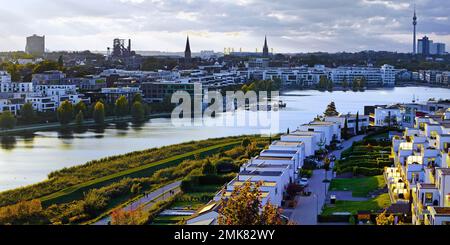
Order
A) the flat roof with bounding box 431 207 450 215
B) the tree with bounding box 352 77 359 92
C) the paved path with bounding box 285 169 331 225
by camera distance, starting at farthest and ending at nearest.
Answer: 1. the tree with bounding box 352 77 359 92
2. the paved path with bounding box 285 169 331 225
3. the flat roof with bounding box 431 207 450 215

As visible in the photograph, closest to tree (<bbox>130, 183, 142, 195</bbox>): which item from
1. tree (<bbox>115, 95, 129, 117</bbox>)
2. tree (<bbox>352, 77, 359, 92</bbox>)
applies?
tree (<bbox>115, 95, 129, 117</bbox>)

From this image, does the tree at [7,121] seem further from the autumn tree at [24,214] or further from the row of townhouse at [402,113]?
the autumn tree at [24,214]

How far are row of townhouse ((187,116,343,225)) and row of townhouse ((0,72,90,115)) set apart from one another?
13.2 ft

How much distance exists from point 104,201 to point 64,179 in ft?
2.35

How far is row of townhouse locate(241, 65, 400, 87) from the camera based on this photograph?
1745 centimetres

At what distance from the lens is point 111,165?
4.47 metres

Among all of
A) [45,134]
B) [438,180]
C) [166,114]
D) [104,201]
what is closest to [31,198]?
[104,201]

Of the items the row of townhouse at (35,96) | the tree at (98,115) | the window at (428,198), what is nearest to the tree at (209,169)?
the window at (428,198)

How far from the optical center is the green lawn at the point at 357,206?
308 centimetres

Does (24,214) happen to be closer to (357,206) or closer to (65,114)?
(357,206)

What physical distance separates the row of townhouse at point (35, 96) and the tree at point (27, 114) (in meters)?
0.26

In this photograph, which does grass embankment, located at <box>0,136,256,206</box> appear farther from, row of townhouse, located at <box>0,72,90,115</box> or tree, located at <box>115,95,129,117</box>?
row of townhouse, located at <box>0,72,90,115</box>

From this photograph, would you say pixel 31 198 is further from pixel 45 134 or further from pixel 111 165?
pixel 45 134
